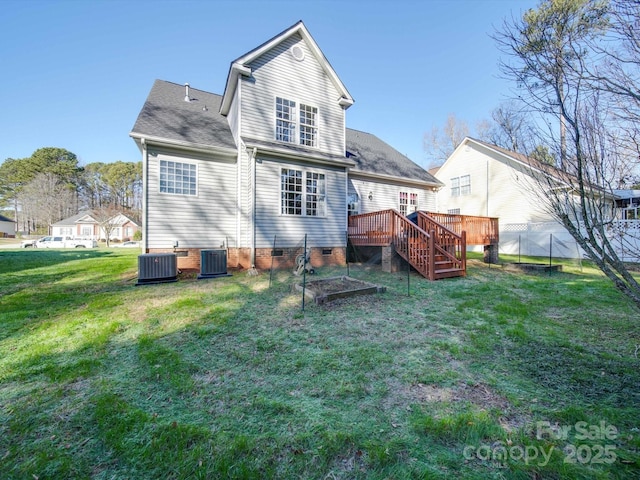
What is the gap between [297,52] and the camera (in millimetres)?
10477

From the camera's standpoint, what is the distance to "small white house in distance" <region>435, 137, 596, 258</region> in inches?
591

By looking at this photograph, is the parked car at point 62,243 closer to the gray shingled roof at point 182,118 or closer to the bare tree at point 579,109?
the gray shingled roof at point 182,118

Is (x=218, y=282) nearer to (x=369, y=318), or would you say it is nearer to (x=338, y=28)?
(x=369, y=318)

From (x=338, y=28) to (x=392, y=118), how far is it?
1023 centimetres

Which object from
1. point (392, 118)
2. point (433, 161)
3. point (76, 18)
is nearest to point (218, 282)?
point (76, 18)

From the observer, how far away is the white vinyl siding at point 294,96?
962 centimetres

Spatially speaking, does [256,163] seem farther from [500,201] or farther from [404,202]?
[500,201]

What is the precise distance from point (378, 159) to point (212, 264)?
10.3 meters

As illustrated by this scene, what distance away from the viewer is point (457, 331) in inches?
160

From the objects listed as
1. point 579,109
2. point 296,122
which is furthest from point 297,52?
point 579,109

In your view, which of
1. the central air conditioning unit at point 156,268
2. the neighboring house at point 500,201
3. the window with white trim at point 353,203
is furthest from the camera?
the neighboring house at point 500,201

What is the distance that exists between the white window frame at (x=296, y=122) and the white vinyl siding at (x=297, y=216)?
49.5 inches

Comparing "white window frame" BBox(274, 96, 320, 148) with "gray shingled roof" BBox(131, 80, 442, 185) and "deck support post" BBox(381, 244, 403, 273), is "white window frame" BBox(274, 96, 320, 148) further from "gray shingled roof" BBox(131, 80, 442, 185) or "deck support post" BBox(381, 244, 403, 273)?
"deck support post" BBox(381, 244, 403, 273)

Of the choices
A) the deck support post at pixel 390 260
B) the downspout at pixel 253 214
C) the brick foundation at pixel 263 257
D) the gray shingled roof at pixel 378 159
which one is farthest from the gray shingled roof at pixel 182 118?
the deck support post at pixel 390 260
